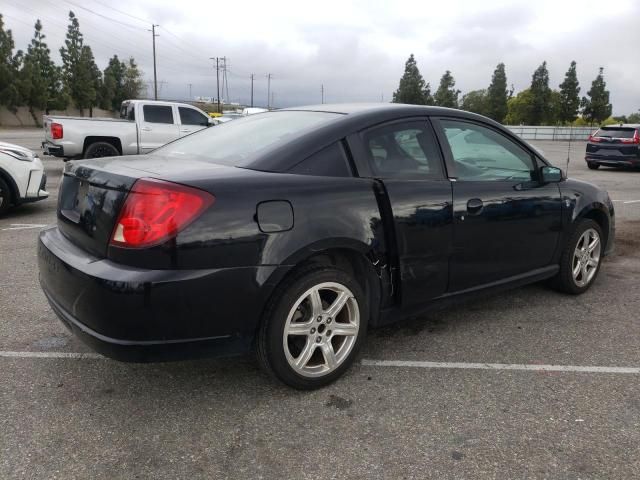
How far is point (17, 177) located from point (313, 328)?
20.6ft

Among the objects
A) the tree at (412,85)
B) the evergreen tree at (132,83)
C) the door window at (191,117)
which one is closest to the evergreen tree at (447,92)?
the tree at (412,85)

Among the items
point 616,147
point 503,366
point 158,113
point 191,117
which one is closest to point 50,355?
point 503,366

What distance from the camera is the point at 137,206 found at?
2.54 meters

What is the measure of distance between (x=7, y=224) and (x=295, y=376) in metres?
6.05

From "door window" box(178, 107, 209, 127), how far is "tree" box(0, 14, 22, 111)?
→ 46.1 meters

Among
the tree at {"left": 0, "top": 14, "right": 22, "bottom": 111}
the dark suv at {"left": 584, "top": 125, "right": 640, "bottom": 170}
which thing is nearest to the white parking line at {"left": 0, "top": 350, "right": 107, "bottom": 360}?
the dark suv at {"left": 584, "top": 125, "right": 640, "bottom": 170}

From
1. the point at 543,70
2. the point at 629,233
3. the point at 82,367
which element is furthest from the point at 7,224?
the point at 543,70

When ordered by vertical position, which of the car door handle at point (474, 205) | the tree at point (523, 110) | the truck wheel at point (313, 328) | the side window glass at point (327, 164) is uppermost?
the tree at point (523, 110)

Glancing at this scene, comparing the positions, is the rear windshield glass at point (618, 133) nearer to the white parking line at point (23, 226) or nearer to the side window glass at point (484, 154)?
the side window glass at point (484, 154)

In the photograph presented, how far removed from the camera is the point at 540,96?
6381cm

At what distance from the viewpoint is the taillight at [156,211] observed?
8.18 ft

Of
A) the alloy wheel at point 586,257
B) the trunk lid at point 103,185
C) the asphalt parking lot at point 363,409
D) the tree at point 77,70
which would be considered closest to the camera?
the asphalt parking lot at point 363,409

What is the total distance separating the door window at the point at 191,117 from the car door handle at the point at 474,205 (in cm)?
1196

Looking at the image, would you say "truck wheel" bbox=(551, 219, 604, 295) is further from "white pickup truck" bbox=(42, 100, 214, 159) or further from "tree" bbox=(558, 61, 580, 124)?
"tree" bbox=(558, 61, 580, 124)
